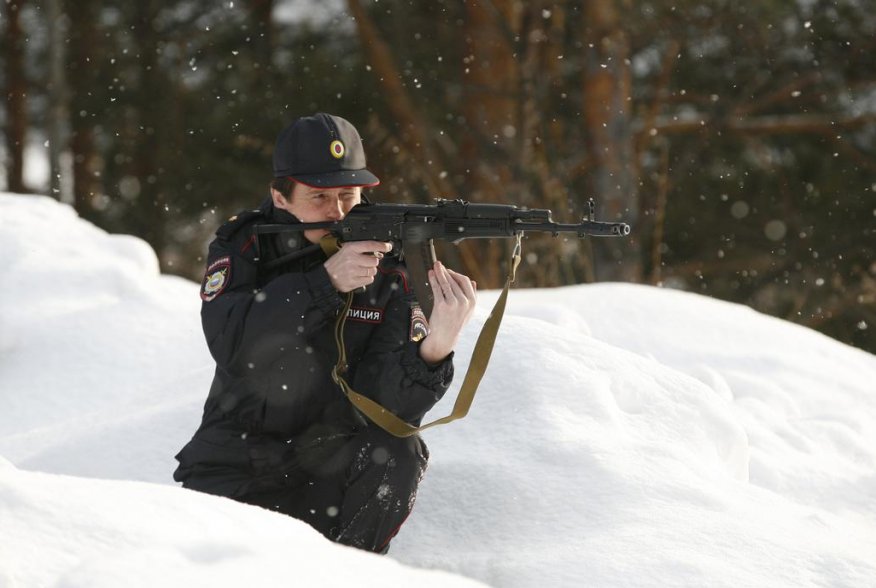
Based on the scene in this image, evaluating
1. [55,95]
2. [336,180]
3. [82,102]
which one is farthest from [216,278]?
[82,102]

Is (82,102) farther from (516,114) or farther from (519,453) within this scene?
(519,453)

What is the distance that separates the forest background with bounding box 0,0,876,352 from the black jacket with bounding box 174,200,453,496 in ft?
16.8

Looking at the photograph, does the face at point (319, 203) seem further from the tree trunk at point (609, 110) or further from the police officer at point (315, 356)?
the tree trunk at point (609, 110)

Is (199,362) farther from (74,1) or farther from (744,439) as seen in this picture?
(74,1)

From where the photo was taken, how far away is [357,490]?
2.52 metres

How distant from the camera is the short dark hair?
256 centimetres

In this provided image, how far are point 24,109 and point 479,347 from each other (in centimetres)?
890

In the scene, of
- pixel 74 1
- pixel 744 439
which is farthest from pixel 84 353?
pixel 74 1

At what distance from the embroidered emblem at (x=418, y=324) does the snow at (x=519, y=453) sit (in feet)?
1.66

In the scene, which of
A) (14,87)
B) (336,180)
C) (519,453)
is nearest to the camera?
(336,180)

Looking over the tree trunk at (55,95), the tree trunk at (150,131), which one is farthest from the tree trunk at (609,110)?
the tree trunk at (55,95)

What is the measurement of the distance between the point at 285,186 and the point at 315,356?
0.40 m

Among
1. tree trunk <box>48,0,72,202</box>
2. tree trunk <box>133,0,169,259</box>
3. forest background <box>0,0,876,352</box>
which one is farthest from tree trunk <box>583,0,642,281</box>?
tree trunk <box>48,0,72,202</box>

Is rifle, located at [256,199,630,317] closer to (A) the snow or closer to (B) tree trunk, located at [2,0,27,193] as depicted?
(A) the snow
